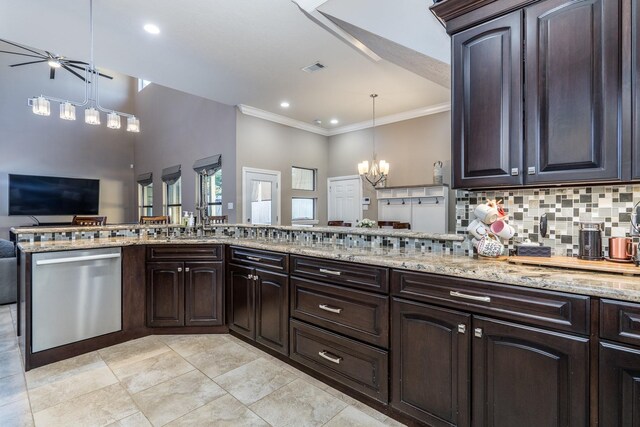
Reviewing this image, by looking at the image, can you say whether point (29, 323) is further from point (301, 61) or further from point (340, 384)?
point (301, 61)

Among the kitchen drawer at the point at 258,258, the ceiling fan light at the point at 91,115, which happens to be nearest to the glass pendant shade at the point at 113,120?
the ceiling fan light at the point at 91,115

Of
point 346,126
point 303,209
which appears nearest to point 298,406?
point 303,209

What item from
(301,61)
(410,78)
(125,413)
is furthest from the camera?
(410,78)

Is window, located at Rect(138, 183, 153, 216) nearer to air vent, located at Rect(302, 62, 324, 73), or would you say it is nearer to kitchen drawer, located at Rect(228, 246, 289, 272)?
air vent, located at Rect(302, 62, 324, 73)

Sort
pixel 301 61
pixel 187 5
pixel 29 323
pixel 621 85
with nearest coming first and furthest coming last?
pixel 621 85
pixel 29 323
pixel 187 5
pixel 301 61

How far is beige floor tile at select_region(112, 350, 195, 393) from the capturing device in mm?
2137

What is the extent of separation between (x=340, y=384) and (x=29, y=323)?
229cm

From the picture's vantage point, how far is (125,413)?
1.82 meters

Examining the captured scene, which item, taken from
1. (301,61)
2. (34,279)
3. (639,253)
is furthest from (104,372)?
(301,61)

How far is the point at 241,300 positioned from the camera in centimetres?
276

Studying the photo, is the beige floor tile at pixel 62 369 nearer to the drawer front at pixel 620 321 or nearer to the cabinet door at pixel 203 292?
the cabinet door at pixel 203 292

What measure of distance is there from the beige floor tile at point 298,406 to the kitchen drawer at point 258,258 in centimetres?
81

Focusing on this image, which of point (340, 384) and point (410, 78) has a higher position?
point (410, 78)

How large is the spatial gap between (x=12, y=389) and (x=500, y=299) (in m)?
2.98
